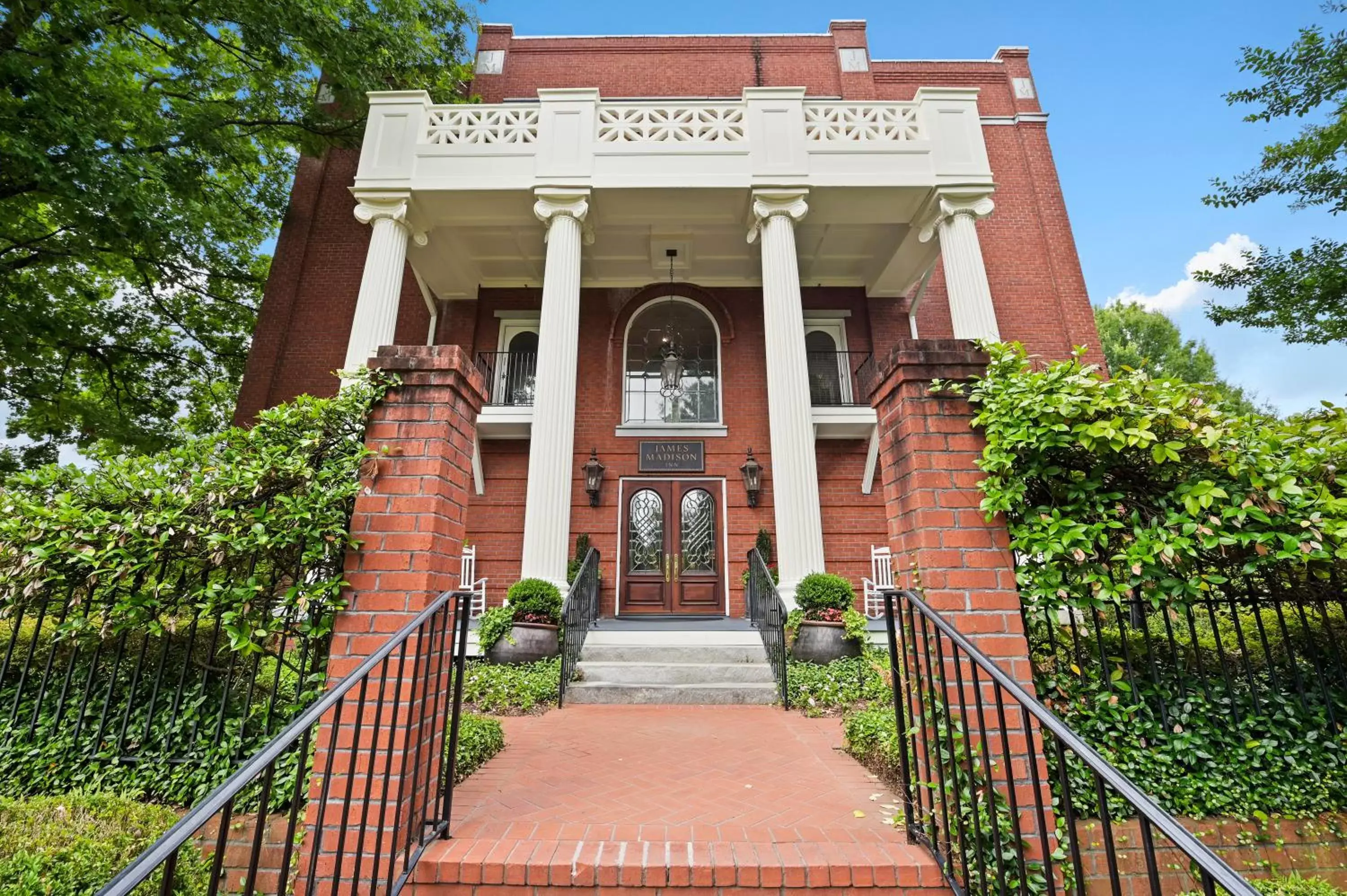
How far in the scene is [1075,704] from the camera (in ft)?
7.63

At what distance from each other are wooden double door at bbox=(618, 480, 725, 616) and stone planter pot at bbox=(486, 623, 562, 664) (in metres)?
3.20

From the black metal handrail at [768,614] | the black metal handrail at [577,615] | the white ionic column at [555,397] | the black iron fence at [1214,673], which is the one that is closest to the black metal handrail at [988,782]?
the black iron fence at [1214,673]

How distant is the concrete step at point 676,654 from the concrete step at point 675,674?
7.4 inches

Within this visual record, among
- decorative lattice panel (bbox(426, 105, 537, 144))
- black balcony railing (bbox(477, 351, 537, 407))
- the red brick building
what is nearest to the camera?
the red brick building

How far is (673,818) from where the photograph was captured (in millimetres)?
2518

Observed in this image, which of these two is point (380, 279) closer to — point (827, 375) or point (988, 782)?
point (827, 375)

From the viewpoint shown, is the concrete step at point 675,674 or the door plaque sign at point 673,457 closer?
the concrete step at point 675,674

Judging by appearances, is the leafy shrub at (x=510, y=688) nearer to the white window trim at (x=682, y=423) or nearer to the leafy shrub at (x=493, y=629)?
the leafy shrub at (x=493, y=629)

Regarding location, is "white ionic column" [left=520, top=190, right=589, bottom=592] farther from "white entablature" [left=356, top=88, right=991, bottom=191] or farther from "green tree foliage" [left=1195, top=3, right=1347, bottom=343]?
"green tree foliage" [left=1195, top=3, right=1347, bottom=343]

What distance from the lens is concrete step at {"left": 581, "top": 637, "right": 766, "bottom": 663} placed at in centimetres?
605

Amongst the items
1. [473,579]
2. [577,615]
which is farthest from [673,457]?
[473,579]

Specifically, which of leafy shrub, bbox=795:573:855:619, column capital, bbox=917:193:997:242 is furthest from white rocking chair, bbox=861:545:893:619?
column capital, bbox=917:193:997:242

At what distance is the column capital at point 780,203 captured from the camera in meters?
8.02

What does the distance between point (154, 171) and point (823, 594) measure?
406 inches
